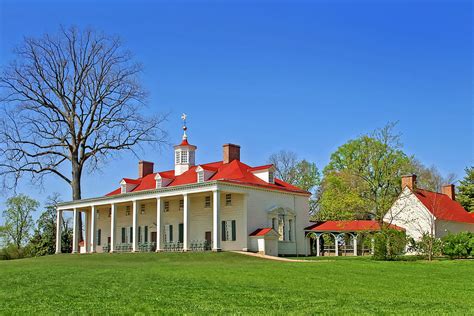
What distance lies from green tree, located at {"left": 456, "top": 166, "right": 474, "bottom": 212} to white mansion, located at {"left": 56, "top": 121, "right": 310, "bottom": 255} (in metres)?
20.7

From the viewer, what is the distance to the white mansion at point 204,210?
36.9m

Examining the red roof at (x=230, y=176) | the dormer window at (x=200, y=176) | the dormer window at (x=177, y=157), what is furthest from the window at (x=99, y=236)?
the dormer window at (x=200, y=176)

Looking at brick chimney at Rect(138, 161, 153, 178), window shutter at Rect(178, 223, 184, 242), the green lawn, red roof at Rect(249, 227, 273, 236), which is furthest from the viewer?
brick chimney at Rect(138, 161, 153, 178)

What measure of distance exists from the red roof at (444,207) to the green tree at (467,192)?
2.36 meters

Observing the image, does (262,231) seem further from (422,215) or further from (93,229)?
(422,215)

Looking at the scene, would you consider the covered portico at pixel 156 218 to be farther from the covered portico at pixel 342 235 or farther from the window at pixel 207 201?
the covered portico at pixel 342 235

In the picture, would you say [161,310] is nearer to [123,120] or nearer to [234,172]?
[234,172]

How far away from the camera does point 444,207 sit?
48156 millimetres

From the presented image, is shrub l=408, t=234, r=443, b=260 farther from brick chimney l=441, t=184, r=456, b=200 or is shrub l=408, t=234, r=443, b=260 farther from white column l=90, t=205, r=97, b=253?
white column l=90, t=205, r=97, b=253

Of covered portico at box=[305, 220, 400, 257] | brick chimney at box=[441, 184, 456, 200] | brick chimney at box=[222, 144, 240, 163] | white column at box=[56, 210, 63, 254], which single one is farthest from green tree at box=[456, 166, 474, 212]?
white column at box=[56, 210, 63, 254]

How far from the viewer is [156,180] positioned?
139 ft

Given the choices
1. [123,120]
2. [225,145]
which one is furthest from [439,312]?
[123,120]

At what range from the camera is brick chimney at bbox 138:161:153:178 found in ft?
163

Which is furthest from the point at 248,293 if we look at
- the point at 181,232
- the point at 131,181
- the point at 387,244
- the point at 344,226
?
the point at 131,181
